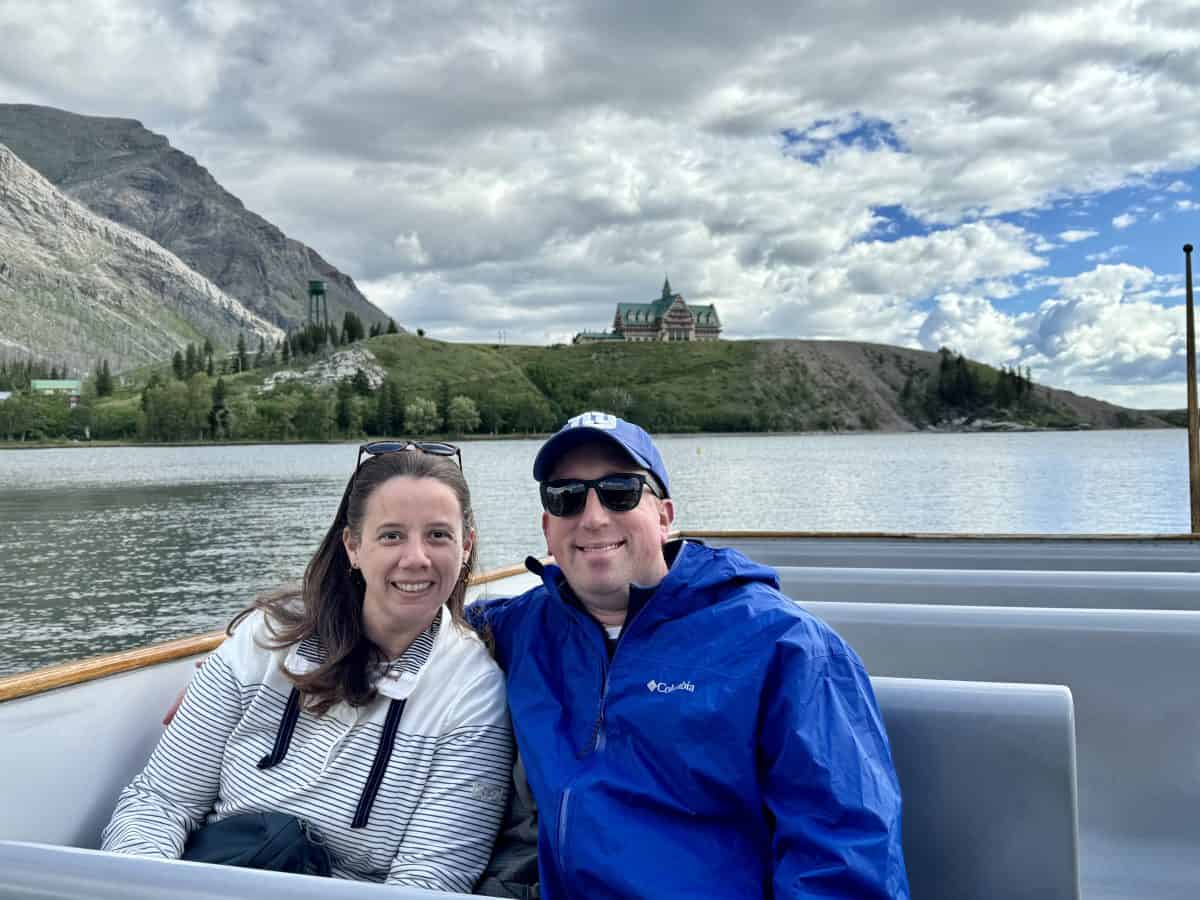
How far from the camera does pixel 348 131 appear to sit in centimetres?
13825

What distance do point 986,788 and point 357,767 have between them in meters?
1.25

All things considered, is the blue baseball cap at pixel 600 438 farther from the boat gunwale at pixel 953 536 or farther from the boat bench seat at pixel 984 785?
the boat gunwale at pixel 953 536

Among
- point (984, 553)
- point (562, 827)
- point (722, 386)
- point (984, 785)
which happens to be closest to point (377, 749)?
point (562, 827)

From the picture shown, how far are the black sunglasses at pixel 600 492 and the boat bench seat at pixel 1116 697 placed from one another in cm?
136

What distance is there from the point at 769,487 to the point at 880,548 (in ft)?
137

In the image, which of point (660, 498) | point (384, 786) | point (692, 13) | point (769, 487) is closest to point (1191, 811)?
point (660, 498)

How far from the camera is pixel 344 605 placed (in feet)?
7.19

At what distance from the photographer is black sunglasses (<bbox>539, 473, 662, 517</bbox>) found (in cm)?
202

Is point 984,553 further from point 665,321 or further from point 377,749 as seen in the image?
point 665,321

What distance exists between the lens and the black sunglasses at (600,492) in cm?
202

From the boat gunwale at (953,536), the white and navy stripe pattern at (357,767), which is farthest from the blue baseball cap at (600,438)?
the boat gunwale at (953,536)

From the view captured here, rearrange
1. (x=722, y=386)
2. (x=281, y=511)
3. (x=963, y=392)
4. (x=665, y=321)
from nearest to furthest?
(x=281, y=511)
(x=722, y=386)
(x=963, y=392)
(x=665, y=321)

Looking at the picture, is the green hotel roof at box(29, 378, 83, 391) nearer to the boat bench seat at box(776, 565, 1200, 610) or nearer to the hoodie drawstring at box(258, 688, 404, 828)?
the boat bench seat at box(776, 565, 1200, 610)

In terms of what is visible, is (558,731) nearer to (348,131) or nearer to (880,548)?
(880,548)
